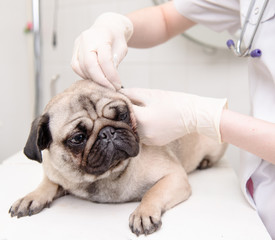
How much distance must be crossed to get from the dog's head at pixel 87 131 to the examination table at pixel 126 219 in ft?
0.49

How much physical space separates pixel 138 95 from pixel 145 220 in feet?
1.43

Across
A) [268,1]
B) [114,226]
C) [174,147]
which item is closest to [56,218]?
[114,226]

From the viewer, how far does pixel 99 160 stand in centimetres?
96

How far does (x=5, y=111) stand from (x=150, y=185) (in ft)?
4.77

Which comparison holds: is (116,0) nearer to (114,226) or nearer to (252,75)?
(252,75)

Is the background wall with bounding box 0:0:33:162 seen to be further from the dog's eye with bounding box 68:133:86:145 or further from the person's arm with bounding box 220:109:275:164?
the person's arm with bounding box 220:109:275:164

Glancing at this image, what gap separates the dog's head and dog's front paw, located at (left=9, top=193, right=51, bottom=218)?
14 cm

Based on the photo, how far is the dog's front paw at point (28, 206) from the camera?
98cm

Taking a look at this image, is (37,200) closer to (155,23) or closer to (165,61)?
(155,23)

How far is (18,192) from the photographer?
114 centimetres

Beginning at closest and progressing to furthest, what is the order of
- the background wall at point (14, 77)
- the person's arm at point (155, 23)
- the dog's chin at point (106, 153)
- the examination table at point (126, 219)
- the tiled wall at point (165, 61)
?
the examination table at point (126, 219), the dog's chin at point (106, 153), the person's arm at point (155, 23), the tiled wall at point (165, 61), the background wall at point (14, 77)

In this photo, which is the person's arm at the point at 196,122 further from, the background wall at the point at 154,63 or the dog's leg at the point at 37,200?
the background wall at the point at 154,63

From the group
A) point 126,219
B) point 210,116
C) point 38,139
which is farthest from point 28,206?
point 210,116

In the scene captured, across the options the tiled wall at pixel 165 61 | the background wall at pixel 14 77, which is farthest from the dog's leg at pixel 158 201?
the background wall at pixel 14 77
